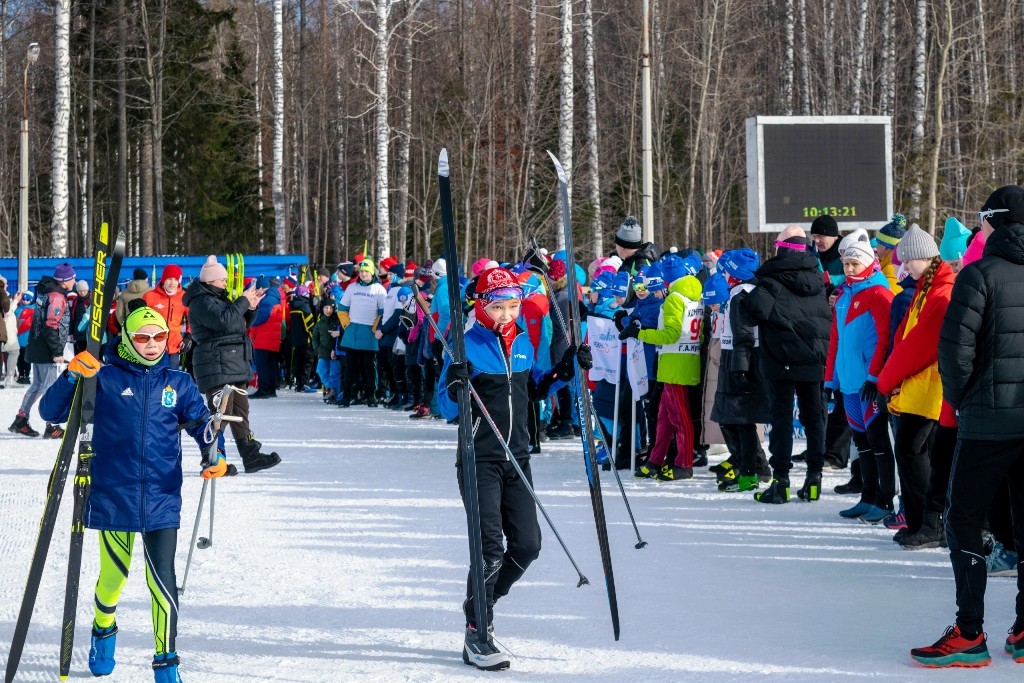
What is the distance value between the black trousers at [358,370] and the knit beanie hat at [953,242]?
1119cm

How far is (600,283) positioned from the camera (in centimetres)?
1036

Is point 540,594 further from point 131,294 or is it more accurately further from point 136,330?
point 131,294

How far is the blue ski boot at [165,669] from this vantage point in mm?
4426

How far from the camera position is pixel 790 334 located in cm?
790

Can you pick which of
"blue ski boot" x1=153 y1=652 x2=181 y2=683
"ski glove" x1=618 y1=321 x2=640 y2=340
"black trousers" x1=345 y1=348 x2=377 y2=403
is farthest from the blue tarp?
"blue ski boot" x1=153 y1=652 x2=181 y2=683

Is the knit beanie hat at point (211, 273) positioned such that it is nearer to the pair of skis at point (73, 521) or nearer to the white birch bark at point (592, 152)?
the pair of skis at point (73, 521)

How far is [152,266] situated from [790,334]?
67.7ft

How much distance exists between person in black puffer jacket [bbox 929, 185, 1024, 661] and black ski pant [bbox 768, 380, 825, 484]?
10.3 ft

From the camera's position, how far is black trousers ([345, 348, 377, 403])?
16.5 m

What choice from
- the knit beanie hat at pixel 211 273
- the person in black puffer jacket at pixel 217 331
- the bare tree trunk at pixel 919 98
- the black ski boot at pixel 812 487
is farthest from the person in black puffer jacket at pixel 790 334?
the bare tree trunk at pixel 919 98

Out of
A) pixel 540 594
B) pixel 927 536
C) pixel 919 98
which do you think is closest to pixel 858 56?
pixel 919 98

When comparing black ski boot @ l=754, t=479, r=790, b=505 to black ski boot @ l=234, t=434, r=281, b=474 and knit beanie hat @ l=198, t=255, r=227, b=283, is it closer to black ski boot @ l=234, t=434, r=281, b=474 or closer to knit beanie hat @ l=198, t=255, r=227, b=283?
black ski boot @ l=234, t=434, r=281, b=474

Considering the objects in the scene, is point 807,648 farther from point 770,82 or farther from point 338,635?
point 770,82

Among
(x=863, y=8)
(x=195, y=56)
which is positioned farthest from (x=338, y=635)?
(x=195, y=56)
